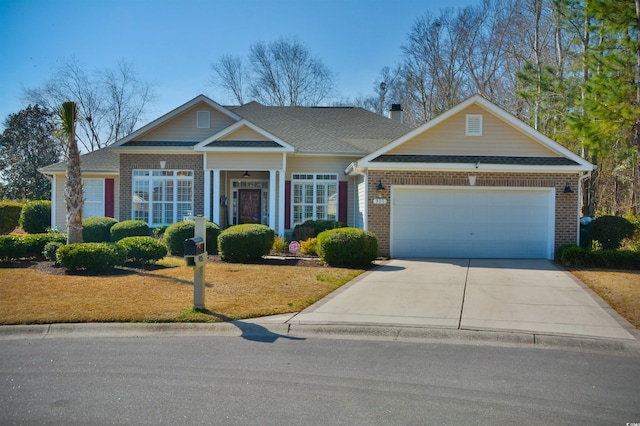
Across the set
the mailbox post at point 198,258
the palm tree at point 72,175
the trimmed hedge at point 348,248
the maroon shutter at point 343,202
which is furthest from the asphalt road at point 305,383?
the maroon shutter at point 343,202

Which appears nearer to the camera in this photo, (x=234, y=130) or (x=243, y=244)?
(x=243, y=244)

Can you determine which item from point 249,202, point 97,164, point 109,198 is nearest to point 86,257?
point 249,202

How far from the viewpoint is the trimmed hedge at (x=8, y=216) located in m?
27.6

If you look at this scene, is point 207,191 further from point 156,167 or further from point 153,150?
point 153,150

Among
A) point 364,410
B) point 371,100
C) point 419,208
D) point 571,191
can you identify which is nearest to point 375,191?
point 419,208

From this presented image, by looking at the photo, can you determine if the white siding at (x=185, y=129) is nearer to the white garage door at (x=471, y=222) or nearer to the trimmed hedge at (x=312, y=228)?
the trimmed hedge at (x=312, y=228)

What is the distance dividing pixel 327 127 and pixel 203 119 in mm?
6214

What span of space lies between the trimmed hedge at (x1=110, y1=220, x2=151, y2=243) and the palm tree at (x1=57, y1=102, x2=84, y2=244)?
16.5 feet

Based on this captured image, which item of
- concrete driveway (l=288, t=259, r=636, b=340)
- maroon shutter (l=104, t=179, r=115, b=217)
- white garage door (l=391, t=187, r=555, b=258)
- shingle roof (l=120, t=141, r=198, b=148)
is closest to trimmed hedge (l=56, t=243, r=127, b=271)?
concrete driveway (l=288, t=259, r=636, b=340)

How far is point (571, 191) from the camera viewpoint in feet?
54.0

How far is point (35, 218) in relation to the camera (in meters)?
25.1

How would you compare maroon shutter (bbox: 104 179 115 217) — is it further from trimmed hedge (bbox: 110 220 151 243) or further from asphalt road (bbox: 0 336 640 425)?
asphalt road (bbox: 0 336 640 425)

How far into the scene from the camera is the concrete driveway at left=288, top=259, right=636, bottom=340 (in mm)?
8344

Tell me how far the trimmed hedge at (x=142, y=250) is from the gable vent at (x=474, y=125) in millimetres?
9990
